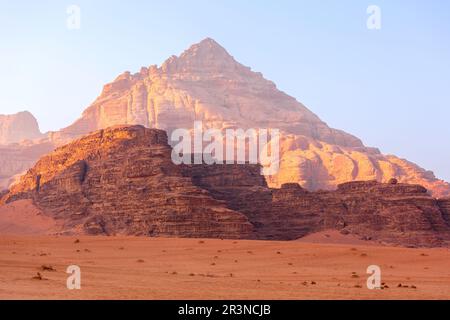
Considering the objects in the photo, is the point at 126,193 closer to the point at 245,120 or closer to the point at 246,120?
the point at 245,120

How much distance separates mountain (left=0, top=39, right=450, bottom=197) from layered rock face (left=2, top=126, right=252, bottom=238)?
6178cm

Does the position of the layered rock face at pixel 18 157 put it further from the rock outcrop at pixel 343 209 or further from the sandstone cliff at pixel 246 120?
the rock outcrop at pixel 343 209

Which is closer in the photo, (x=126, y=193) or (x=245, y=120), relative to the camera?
(x=126, y=193)

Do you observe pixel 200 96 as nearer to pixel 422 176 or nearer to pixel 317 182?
pixel 317 182

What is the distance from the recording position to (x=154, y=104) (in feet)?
592

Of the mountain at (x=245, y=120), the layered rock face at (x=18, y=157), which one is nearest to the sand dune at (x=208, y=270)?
the mountain at (x=245, y=120)

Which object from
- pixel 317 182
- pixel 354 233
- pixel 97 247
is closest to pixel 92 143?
pixel 354 233

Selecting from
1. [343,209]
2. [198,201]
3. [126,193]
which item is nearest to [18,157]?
[126,193]

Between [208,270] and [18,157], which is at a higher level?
[18,157]

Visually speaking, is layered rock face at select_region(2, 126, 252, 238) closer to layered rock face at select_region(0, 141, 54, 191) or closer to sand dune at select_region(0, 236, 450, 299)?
sand dune at select_region(0, 236, 450, 299)

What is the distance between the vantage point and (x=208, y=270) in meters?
34.6

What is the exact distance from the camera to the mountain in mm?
148625

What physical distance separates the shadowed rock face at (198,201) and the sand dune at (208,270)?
15.8 metres

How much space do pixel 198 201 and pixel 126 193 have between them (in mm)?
8969
